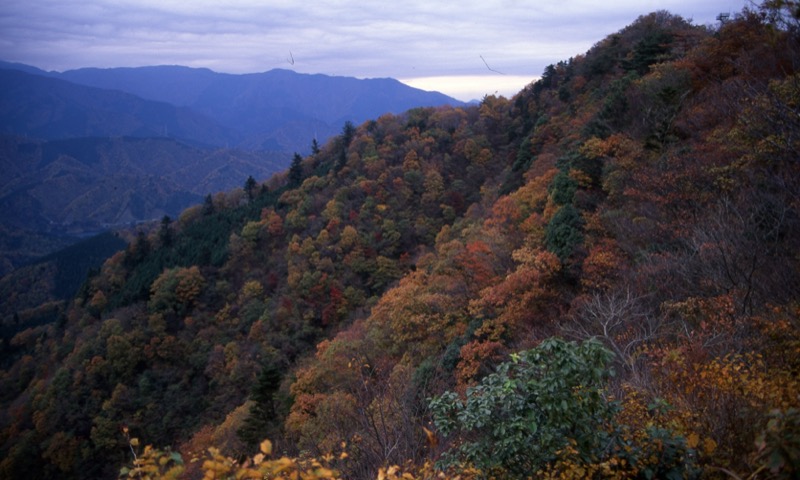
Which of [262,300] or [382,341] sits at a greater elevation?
[382,341]

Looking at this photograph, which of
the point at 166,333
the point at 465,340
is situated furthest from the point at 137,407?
the point at 465,340

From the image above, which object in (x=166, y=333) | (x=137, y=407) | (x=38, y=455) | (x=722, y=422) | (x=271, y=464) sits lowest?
(x=38, y=455)

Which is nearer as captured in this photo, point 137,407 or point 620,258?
point 620,258

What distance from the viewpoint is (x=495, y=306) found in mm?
15719

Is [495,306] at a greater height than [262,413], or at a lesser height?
greater

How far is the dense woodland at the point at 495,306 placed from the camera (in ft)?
16.1

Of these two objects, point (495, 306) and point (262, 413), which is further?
point (262, 413)

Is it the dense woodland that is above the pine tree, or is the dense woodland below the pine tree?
above

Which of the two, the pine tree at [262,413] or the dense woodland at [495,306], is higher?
the dense woodland at [495,306]

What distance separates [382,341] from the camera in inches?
792

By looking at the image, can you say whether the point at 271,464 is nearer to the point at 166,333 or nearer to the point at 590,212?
the point at 590,212

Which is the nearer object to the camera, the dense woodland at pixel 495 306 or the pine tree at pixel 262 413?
the dense woodland at pixel 495 306

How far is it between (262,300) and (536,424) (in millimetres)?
38501

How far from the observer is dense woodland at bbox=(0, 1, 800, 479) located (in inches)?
193
